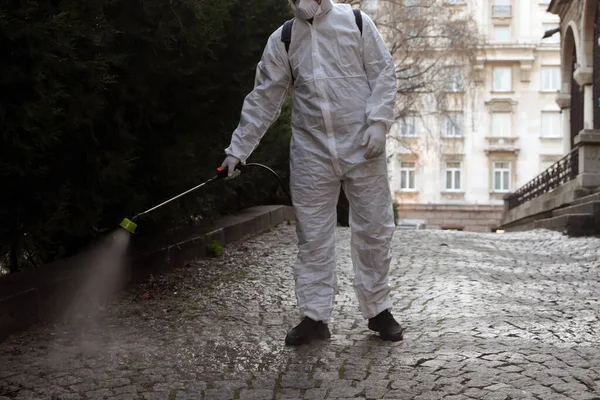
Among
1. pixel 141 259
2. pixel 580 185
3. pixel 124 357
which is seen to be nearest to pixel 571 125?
pixel 580 185

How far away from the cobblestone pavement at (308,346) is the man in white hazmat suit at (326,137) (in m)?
0.39

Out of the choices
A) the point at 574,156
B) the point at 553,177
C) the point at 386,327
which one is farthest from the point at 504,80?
the point at 386,327

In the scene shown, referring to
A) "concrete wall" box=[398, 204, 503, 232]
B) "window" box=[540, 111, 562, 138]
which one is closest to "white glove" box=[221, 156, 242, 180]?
"concrete wall" box=[398, 204, 503, 232]

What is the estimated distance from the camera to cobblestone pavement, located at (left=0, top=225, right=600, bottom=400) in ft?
12.6

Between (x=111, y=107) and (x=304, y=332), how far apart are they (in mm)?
2205

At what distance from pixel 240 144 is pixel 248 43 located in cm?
252

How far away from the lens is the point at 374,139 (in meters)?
4.47

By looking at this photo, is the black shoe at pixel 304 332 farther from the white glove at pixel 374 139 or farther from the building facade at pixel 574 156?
the building facade at pixel 574 156

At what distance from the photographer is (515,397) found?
360 cm

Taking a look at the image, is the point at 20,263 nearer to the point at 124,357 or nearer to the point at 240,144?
the point at 124,357

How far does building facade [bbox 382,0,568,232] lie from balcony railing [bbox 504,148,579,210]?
741 inches

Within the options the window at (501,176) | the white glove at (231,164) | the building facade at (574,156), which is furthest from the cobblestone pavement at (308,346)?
the window at (501,176)

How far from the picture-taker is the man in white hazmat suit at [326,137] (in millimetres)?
4617

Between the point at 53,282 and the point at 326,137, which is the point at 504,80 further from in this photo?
the point at 326,137
